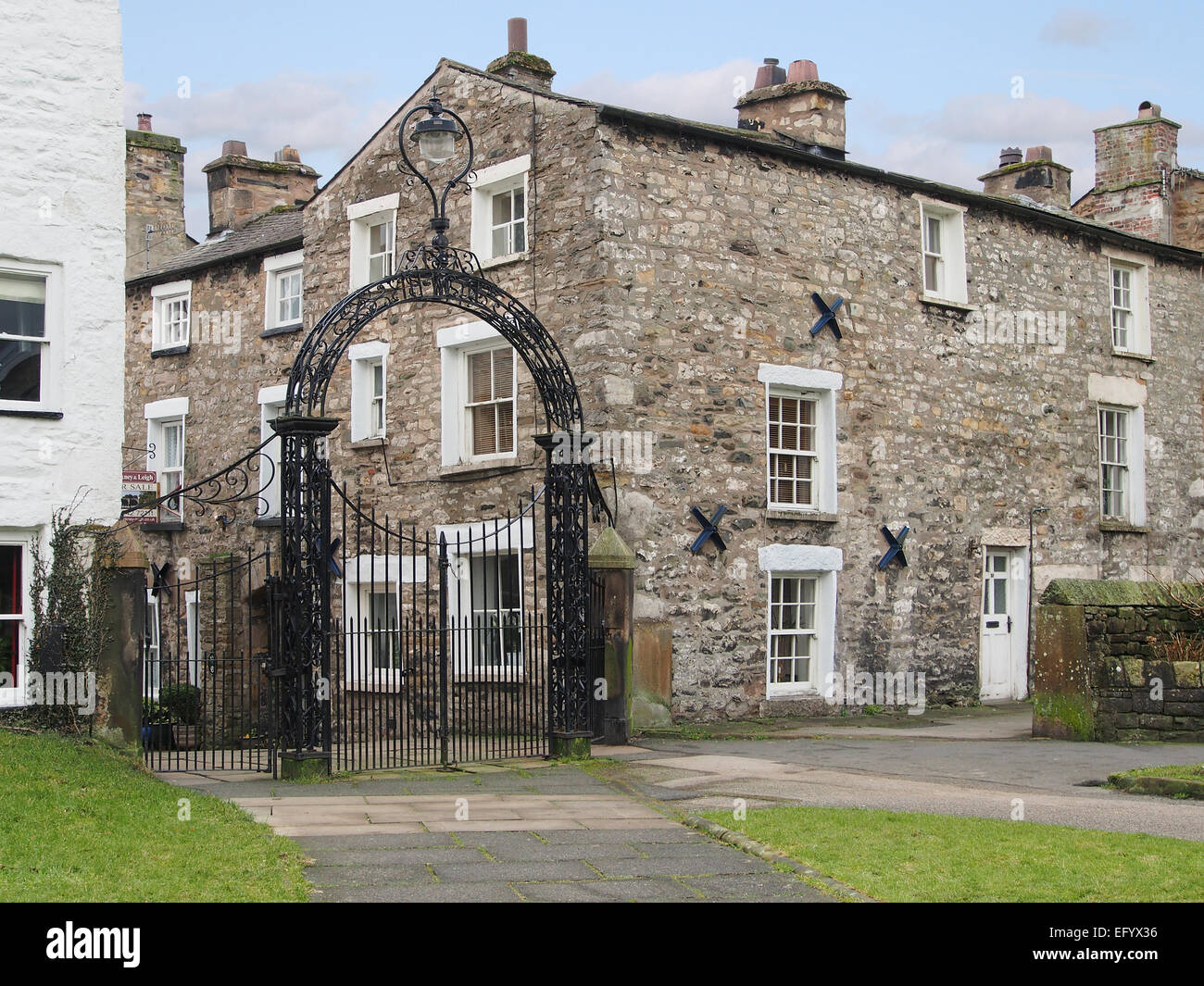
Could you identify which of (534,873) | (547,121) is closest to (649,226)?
(547,121)

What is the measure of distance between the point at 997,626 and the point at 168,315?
50.5 ft

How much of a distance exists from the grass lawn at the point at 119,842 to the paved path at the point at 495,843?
0.31 metres

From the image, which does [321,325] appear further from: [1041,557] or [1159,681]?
[1041,557]

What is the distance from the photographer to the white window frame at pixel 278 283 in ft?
72.3

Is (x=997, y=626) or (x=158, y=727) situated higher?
(x=997, y=626)

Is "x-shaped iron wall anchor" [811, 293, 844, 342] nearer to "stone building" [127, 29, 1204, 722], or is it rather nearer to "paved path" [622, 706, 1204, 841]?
"stone building" [127, 29, 1204, 722]

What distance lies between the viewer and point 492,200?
1831 centimetres

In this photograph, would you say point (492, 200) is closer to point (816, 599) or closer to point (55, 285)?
point (55, 285)

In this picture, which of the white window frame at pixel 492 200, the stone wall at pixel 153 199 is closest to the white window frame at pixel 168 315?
the stone wall at pixel 153 199

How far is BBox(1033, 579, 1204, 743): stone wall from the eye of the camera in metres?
14.4

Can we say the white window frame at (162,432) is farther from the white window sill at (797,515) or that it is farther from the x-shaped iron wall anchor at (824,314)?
the x-shaped iron wall anchor at (824,314)

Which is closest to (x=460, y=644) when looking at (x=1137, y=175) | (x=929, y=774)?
(x=929, y=774)

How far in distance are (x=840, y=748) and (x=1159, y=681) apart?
341 cm

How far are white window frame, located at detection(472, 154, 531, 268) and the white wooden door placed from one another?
815 centimetres
